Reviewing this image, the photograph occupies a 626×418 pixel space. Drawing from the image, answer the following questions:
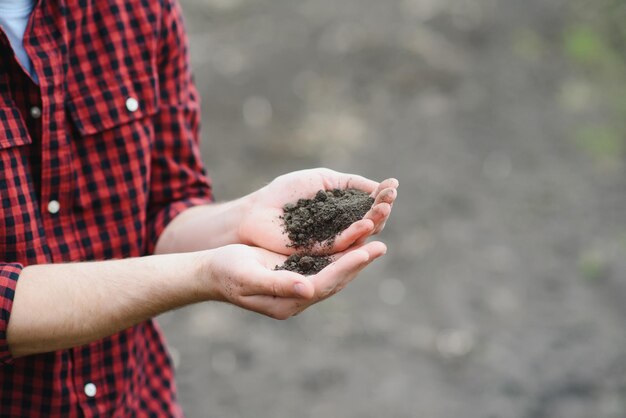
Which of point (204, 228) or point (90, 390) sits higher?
point (204, 228)

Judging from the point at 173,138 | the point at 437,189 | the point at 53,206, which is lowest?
the point at 53,206

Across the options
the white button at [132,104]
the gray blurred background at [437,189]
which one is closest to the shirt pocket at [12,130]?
the white button at [132,104]

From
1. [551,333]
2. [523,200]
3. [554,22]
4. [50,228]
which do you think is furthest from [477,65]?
[50,228]

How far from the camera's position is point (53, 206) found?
5.77 ft

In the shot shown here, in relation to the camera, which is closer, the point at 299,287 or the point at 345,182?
the point at 299,287

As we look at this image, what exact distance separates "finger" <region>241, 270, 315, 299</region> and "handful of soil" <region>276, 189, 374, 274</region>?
18cm

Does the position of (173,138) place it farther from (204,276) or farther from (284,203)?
(204,276)

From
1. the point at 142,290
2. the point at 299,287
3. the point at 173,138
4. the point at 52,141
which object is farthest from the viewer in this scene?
the point at 173,138

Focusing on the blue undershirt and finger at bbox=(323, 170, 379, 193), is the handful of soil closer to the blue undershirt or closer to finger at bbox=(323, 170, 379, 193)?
finger at bbox=(323, 170, 379, 193)

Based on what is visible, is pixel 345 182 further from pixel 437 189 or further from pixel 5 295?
pixel 437 189

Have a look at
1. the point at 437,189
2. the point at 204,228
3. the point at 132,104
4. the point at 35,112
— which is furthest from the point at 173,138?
the point at 437,189

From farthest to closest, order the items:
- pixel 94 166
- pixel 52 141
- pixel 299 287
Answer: pixel 94 166 < pixel 52 141 < pixel 299 287

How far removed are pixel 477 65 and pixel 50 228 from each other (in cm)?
438

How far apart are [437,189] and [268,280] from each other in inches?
127
